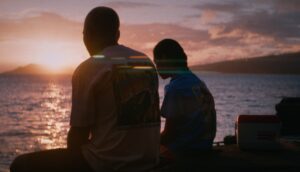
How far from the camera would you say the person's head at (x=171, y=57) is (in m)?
5.30

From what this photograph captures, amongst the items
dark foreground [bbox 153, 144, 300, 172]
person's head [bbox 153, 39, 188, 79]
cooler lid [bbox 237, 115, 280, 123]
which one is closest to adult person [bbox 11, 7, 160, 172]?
dark foreground [bbox 153, 144, 300, 172]

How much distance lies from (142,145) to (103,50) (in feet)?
2.53

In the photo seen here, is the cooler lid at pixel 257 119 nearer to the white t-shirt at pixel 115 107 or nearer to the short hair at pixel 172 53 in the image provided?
the short hair at pixel 172 53

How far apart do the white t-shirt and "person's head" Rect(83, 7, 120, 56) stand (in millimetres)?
106

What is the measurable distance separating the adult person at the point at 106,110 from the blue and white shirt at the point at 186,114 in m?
1.51

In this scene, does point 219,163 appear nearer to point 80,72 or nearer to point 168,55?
point 168,55

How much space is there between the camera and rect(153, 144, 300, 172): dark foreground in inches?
184

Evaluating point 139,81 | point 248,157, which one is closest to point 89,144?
point 139,81

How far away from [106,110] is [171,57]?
2055 millimetres

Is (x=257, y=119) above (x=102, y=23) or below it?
below

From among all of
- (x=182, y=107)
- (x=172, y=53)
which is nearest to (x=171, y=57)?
(x=172, y=53)

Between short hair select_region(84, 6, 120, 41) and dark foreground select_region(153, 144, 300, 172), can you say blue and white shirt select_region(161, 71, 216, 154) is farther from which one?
→ short hair select_region(84, 6, 120, 41)

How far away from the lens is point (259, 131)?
585 centimetres

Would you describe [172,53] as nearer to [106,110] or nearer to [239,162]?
[239,162]
